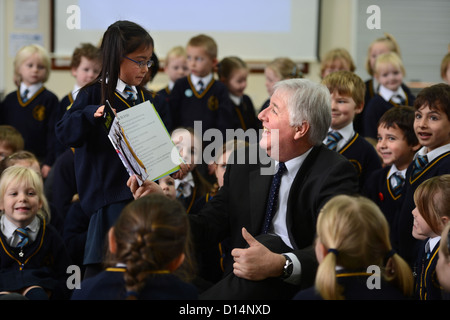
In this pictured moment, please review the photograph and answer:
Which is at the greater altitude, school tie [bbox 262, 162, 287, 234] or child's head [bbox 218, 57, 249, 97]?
child's head [bbox 218, 57, 249, 97]

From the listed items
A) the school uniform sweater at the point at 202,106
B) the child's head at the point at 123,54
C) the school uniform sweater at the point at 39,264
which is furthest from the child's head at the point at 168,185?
the school uniform sweater at the point at 202,106

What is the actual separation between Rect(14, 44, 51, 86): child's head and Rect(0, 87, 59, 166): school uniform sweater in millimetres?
113

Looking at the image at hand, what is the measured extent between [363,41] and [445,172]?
3.89 meters

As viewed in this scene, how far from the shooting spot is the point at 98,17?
242 inches

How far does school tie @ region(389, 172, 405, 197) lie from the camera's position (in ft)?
10.7

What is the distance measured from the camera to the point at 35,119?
4602 mm

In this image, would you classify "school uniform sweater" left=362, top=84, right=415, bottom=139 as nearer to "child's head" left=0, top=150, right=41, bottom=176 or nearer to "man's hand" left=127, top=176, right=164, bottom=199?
"child's head" left=0, top=150, right=41, bottom=176

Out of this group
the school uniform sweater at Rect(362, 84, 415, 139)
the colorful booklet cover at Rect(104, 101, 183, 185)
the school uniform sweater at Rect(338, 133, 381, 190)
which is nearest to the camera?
the colorful booklet cover at Rect(104, 101, 183, 185)

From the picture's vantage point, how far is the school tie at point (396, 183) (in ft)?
10.7

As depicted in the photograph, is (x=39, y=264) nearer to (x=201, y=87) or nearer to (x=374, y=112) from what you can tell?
(x=201, y=87)

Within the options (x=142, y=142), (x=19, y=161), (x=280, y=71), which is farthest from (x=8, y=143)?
(x=280, y=71)

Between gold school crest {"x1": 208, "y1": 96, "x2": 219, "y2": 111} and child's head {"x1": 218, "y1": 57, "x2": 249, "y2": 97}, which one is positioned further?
child's head {"x1": 218, "y1": 57, "x2": 249, "y2": 97}

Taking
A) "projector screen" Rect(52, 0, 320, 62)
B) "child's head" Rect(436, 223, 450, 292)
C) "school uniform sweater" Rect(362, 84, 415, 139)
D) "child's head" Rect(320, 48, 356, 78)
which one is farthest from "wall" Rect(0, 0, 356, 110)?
"child's head" Rect(436, 223, 450, 292)

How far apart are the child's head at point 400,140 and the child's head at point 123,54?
161 centimetres
